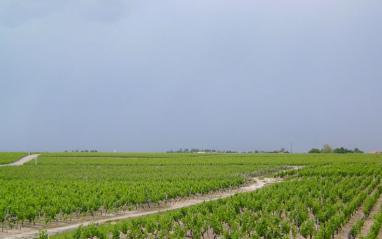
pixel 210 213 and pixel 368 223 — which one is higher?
pixel 210 213

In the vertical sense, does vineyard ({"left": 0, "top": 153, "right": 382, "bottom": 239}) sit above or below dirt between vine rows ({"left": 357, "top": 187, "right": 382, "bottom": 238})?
above

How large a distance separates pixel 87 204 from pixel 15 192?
794 cm

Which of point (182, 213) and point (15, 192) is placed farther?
point (15, 192)

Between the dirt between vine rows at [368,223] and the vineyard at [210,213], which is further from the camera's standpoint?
the dirt between vine rows at [368,223]

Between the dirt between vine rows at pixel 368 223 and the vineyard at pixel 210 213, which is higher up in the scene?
the vineyard at pixel 210 213

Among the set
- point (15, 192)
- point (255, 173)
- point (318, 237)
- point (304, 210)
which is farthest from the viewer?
point (255, 173)

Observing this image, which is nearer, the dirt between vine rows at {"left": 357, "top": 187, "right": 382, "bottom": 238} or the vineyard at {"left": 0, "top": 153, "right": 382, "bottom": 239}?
the vineyard at {"left": 0, "top": 153, "right": 382, "bottom": 239}

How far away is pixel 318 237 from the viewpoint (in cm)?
1191

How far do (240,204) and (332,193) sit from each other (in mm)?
6795

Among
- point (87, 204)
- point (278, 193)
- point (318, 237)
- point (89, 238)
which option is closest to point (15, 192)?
point (87, 204)

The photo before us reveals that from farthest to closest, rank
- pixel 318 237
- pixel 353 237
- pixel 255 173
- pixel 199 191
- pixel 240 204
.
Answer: pixel 255 173
pixel 199 191
pixel 240 204
pixel 353 237
pixel 318 237

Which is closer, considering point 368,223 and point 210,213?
point 368,223

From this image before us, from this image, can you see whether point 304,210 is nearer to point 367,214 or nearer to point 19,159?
point 367,214

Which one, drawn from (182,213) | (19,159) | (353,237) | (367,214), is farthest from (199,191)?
(19,159)
